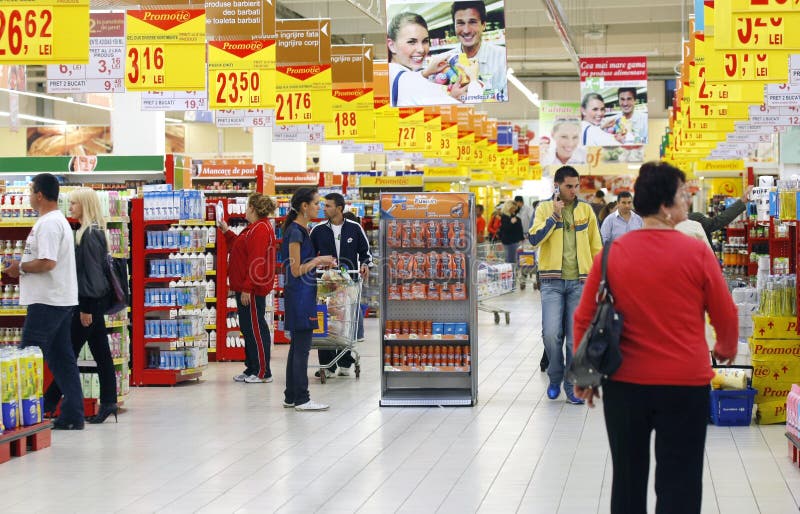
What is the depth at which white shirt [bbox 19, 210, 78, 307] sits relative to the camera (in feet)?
25.7

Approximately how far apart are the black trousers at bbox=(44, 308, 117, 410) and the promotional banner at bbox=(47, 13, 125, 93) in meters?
4.92

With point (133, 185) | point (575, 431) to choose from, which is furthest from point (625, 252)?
point (133, 185)

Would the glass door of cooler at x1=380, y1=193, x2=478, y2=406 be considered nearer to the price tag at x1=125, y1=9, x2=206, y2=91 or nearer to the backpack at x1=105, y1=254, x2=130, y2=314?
the backpack at x1=105, y1=254, x2=130, y2=314

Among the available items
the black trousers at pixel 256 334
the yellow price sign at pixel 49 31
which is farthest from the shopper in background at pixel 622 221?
the yellow price sign at pixel 49 31

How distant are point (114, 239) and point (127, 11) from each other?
13.8 ft

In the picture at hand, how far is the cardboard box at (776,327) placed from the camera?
8.50m

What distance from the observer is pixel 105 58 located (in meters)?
13.0

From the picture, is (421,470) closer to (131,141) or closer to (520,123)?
(131,141)

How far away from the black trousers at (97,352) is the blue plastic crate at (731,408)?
A: 4.36 meters

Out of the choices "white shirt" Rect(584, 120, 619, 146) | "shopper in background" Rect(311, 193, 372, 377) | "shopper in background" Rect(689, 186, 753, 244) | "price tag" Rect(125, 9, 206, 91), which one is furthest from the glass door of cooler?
"white shirt" Rect(584, 120, 619, 146)

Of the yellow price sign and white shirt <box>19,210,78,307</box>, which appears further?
the yellow price sign

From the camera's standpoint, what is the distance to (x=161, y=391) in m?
10.8

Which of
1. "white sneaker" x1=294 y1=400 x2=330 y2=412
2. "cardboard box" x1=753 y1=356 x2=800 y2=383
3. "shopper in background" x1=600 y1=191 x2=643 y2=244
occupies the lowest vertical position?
"white sneaker" x1=294 y1=400 x2=330 y2=412

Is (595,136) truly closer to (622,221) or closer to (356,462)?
(622,221)
